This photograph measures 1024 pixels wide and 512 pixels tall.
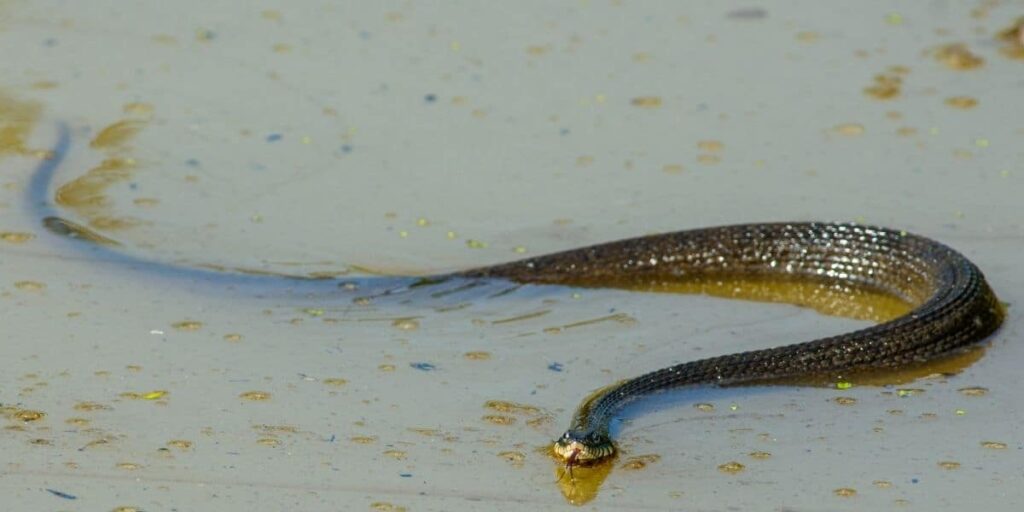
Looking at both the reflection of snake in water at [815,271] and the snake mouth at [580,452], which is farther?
the reflection of snake in water at [815,271]

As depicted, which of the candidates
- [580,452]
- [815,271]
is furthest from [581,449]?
[815,271]

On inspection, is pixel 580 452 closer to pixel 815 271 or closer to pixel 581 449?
pixel 581 449

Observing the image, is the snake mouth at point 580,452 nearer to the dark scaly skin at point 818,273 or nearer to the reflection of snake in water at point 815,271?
the dark scaly skin at point 818,273

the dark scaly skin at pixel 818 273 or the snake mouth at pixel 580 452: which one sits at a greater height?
the dark scaly skin at pixel 818 273

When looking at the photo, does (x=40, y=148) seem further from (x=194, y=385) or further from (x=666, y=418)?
(x=666, y=418)

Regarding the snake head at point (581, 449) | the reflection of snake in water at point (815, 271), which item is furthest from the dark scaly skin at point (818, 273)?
the snake head at point (581, 449)

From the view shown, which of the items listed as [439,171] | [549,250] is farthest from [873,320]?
[439,171]
